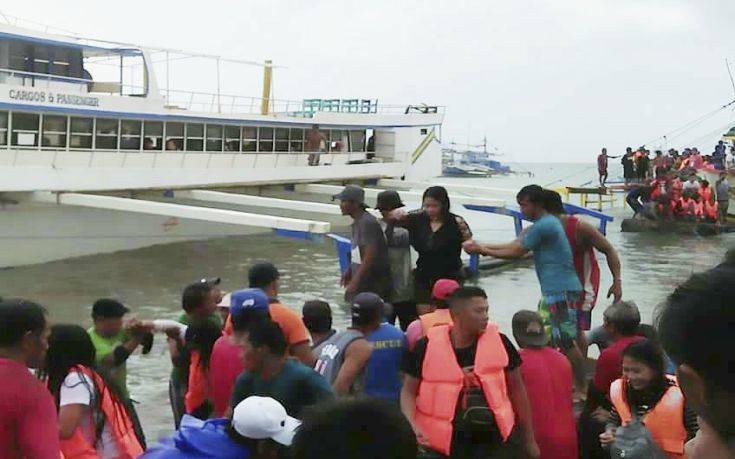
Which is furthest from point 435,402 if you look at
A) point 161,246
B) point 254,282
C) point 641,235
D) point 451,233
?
point 641,235

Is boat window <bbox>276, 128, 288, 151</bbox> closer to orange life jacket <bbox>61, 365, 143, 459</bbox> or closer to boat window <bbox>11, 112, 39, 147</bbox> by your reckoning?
boat window <bbox>11, 112, 39, 147</bbox>

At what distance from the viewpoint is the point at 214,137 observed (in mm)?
22875

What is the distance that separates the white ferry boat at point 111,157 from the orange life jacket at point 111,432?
10909mm

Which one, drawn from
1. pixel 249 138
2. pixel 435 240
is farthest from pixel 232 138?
pixel 435 240

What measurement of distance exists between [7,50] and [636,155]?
2125 centimetres

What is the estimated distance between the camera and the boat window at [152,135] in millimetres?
20781

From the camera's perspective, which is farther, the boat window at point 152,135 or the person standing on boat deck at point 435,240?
the boat window at point 152,135

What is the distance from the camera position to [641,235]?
74.4 ft

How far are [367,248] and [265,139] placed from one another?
59.9 feet

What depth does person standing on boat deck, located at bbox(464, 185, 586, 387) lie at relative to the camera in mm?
6066

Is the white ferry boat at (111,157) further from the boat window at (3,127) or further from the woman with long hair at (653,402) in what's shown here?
the woman with long hair at (653,402)

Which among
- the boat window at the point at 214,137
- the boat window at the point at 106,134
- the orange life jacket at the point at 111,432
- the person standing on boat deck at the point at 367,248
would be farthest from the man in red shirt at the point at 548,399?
the boat window at the point at 214,137

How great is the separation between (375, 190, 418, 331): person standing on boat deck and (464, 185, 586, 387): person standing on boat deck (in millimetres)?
1047

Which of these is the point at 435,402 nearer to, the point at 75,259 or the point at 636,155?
the point at 75,259
